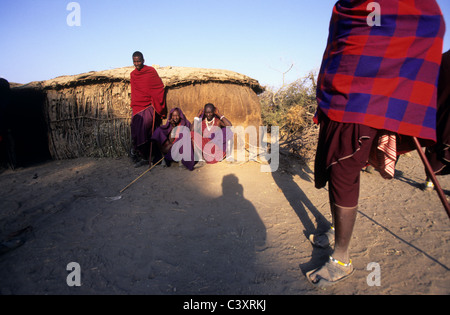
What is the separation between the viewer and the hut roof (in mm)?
5012

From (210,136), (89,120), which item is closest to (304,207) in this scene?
(210,136)

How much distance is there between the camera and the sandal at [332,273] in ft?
4.90

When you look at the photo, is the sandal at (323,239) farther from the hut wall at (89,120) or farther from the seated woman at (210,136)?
the hut wall at (89,120)

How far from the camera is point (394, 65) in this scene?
1354 millimetres

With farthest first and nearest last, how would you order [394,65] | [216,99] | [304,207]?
[216,99] < [304,207] < [394,65]

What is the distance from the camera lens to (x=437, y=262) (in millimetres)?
1636

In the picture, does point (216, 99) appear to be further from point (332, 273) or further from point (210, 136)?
point (332, 273)

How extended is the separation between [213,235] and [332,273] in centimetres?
111

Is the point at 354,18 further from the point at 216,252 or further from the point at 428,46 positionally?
the point at 216,252

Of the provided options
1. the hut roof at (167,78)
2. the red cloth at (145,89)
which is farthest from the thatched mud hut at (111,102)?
the red cloth at (145,89)

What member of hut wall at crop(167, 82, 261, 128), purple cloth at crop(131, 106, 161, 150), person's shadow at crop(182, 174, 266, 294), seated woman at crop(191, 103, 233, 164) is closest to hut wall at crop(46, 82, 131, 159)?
purple cloth at crop(131, 106, 161, 150)

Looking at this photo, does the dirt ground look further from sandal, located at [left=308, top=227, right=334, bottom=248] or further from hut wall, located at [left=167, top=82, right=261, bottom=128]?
hut wall, located at [left=167, top=82, right=261, bottom=128]

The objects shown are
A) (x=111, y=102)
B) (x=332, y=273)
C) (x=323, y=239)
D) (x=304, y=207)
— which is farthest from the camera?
(x=111, y=102)

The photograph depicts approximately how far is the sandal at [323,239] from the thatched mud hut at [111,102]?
3888 millimetres
